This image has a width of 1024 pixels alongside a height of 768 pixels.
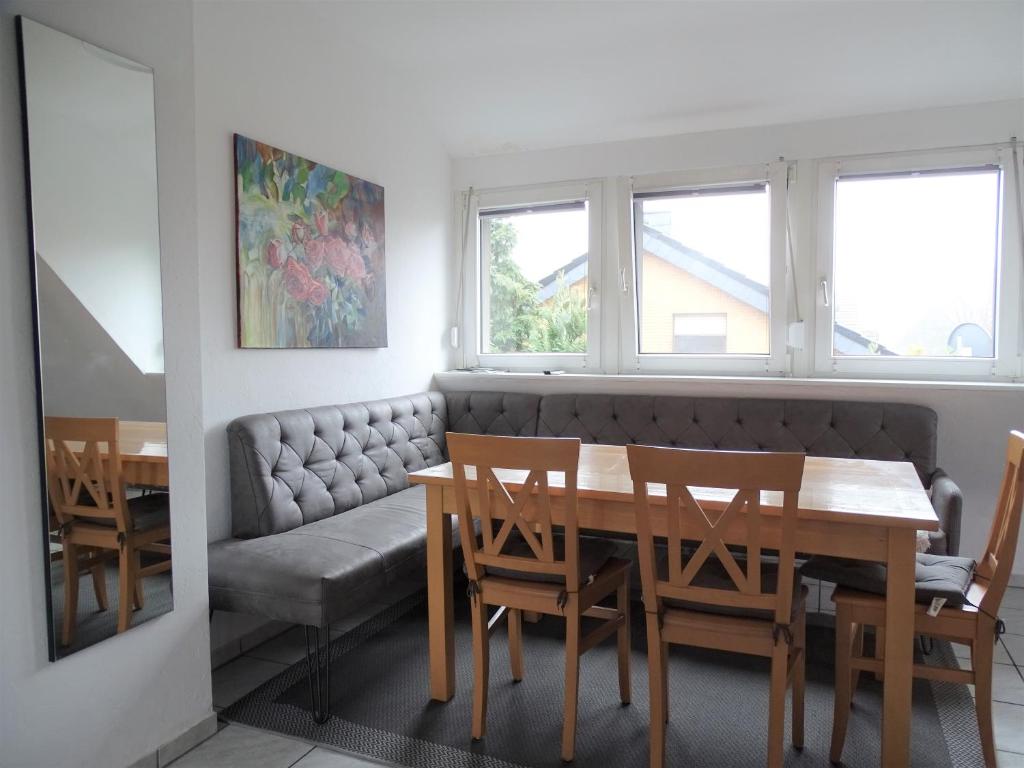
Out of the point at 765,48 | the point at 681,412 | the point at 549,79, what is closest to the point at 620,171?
the point at 549,79

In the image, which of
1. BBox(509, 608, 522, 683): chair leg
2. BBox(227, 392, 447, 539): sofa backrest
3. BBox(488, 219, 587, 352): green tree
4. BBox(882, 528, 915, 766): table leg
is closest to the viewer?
BBox(882, 528, 915, 766): table leg

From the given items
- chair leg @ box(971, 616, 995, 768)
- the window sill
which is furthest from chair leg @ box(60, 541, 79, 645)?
the window sill

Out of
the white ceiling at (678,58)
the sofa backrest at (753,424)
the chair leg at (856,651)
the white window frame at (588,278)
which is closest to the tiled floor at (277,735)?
the chair leg at (856,651)

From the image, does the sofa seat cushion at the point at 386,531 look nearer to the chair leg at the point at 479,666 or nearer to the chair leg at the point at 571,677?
the chair leg at the point at 479,666

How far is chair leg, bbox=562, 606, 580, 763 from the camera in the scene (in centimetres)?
201

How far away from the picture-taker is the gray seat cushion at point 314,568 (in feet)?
7.34

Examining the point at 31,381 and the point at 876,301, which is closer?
the point at 31,381

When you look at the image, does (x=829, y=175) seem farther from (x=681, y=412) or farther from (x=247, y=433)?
(x=247, y=433)

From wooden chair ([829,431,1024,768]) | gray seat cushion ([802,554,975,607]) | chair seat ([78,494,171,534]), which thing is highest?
chair seat ([78,494,171,534])

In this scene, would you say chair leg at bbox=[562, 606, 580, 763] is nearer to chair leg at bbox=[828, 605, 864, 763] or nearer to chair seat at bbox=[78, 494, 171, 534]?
chair leg at bbox=[828, 605, 864, 763]

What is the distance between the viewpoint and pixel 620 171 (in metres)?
4.13

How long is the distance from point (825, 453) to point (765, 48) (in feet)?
6.30

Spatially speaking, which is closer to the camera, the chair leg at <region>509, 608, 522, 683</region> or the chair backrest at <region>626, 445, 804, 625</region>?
the chair backrest at <region>626, 445, 804, 625</region>

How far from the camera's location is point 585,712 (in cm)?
230
